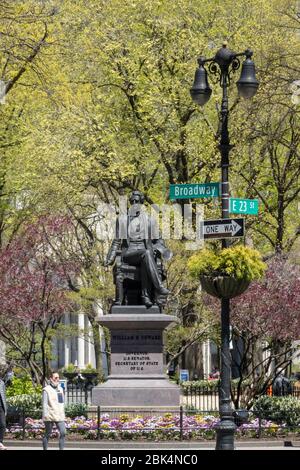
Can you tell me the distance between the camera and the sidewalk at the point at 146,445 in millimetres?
28047

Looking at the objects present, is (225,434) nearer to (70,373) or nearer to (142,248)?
(142,248)

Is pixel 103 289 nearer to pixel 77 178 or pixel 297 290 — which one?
pixel 77 178

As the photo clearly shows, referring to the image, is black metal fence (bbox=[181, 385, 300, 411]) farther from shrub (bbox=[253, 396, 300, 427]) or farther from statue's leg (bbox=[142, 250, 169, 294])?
statue's leg (bbox=[142, 250, 169, 294])

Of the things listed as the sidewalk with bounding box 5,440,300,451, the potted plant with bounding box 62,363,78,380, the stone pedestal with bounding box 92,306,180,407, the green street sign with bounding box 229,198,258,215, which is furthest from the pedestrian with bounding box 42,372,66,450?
the potted plant with bounding box 62,363,78,380

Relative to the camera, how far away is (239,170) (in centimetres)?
4447

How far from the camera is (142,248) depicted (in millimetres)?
32156

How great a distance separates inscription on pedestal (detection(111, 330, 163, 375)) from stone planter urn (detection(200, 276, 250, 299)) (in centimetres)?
708

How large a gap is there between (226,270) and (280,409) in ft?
24.5

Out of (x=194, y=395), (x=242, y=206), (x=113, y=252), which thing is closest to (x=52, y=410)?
(x=242, y=206)

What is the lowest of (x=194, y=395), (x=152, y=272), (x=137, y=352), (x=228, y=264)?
(x=194, y=395)

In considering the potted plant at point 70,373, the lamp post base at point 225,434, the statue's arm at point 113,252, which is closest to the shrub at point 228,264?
the lamp post base at point 225,434

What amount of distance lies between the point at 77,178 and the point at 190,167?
4.22 m

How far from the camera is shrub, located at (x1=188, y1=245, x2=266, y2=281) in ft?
81.2
